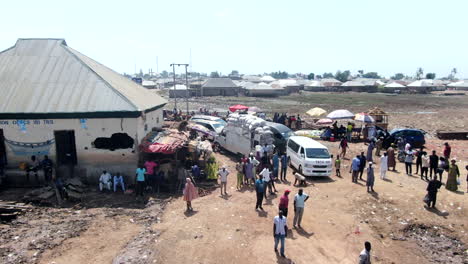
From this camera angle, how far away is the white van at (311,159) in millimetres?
16578

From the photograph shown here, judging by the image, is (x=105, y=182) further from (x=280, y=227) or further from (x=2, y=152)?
(x=280, y=227)

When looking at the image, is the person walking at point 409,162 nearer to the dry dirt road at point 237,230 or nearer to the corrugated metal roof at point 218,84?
the dry dirt road at point 237,230

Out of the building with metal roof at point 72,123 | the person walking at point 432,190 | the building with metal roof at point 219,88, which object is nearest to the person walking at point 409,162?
the person walking at point 432,190

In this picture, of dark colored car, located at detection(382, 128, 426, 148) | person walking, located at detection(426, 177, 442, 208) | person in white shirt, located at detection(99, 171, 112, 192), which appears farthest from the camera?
dark colored car, located at detection(382, 128, 426, 148)

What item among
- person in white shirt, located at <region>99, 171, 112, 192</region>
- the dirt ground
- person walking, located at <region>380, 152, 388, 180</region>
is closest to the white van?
the dirt ground

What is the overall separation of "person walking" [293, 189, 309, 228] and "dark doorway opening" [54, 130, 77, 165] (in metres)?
11.2

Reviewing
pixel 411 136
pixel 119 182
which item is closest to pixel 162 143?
pixel 119 182

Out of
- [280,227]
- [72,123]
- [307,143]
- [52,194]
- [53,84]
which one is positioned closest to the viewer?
[280,227]

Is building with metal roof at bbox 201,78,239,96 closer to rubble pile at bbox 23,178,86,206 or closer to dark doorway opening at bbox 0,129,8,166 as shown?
dark doorway opening at bbox 0,129,8,166

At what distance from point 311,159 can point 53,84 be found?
13211 millimetres

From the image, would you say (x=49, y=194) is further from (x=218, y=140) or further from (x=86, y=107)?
(x=218, y=140)

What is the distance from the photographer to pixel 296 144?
18.3 m

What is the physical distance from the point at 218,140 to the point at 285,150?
472cm

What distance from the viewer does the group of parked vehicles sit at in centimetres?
1666
